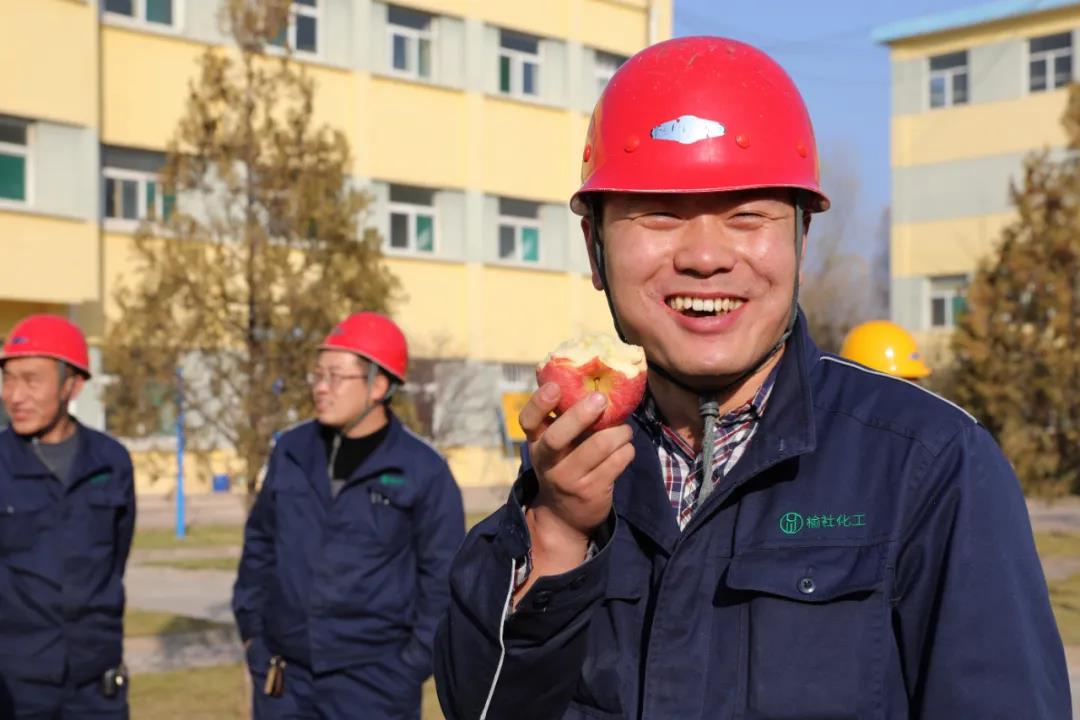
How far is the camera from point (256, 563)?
696 cm

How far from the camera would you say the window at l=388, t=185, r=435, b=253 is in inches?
1273

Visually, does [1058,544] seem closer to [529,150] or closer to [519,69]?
[529,150]

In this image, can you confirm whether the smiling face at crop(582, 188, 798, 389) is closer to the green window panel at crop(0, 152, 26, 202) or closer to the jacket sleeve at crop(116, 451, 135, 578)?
the jacket sleeve at crop(116, 451, 135, 578)

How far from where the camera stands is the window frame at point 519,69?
34.2 meters

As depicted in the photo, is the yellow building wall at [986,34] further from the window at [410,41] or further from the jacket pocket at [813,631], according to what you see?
the jacket pocket at [813,631]

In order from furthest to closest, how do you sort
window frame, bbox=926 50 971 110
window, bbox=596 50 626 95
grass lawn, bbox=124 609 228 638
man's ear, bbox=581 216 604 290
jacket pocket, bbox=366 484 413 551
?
window frame, bbox=926 50 971 110 → window, bbox=596 50 626 95 → grass lawn, bbox=124 609 228 638 → jacket pocket, bbox=366 484 413 551 → man's ear, bbox=581 216 604 290

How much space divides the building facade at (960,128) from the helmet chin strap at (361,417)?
113 ft

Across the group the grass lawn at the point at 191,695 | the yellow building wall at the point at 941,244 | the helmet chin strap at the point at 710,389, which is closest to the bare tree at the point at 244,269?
the grass lawn at the point at 191,695

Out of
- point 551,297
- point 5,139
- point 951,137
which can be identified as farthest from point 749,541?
point 951,137

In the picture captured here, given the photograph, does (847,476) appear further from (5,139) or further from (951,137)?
(951,137)

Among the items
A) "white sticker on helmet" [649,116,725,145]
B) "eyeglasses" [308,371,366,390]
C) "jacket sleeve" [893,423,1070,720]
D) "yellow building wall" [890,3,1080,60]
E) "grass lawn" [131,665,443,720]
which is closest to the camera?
"jacket sleeve" [893,423,1070,720]

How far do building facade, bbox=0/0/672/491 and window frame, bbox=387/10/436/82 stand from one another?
48mm

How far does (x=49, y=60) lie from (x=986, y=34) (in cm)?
2718

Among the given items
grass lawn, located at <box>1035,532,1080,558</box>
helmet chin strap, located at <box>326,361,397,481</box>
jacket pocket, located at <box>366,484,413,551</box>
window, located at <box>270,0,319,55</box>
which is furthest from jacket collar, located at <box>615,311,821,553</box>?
window, located at <box>270,0,319,55</box>
